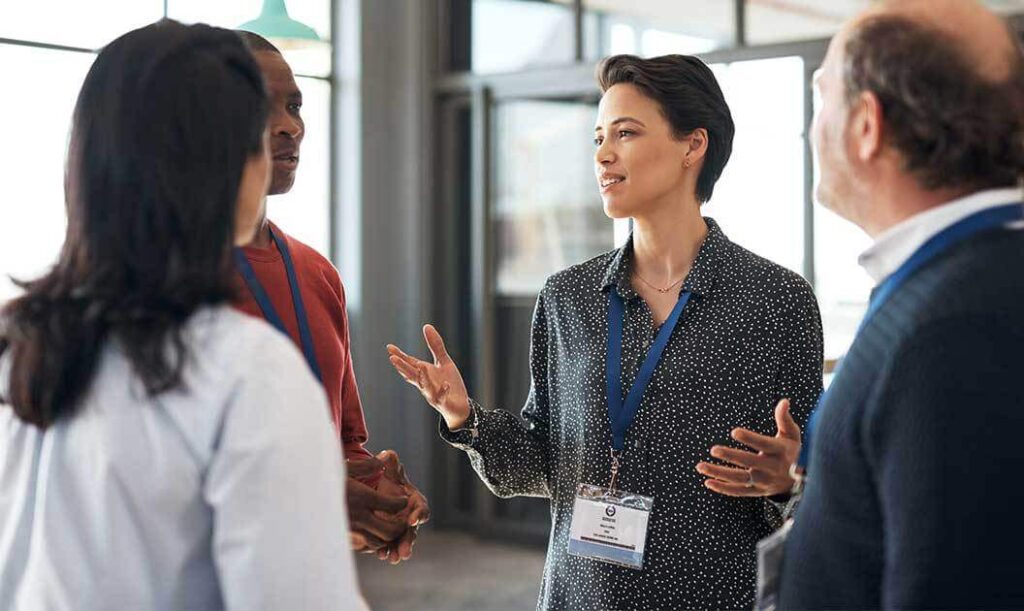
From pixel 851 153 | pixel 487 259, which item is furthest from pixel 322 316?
pixel 487 259

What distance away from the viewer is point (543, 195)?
6.28 metres

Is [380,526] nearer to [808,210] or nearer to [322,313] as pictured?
[322,313]

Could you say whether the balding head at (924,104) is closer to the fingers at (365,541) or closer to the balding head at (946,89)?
the balding head at (946,89)

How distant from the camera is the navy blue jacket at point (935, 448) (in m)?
1.15

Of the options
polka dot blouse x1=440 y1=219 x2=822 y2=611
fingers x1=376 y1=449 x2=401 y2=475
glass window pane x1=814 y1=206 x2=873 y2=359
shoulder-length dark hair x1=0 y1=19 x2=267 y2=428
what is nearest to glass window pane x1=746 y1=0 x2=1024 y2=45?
glass window pane x1=814 y1=206 x2=873 y2=359

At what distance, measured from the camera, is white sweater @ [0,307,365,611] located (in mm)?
1140

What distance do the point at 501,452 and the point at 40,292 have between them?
1.14 m

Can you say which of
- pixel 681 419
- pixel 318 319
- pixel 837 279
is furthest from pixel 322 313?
pixel 837 279

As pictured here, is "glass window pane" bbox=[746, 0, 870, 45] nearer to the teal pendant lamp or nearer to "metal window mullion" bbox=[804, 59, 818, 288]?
"metal window mullion" bbox=[804, 59, 818, 288]

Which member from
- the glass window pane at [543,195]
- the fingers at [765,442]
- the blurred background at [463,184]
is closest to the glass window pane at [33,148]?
the blurred background at [463,184]

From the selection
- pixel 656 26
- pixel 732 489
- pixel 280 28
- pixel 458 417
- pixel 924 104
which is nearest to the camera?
pixel 924 104

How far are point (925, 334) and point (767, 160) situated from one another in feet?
13.9

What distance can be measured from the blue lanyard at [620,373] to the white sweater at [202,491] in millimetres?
940

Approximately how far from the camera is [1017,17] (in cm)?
459
